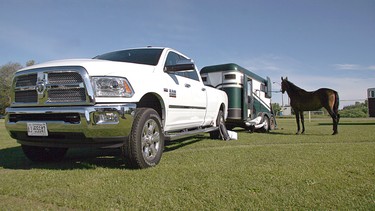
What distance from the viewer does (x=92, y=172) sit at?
4.13 m

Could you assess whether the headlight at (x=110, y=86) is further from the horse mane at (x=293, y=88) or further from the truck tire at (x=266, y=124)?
the truck tire at (x=266, y=124)

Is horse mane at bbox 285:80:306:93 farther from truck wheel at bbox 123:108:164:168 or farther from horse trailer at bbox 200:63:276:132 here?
truck wheel at bbox 123:108:164:168

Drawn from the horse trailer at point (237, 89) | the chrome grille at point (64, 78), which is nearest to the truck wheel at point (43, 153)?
the chrome grille at point (64, 78)

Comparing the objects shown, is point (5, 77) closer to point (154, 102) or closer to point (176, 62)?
point (176, 62)

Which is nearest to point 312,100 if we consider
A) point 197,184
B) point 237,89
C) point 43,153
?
point 237,89

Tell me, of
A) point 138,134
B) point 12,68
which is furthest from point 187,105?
point 12,68

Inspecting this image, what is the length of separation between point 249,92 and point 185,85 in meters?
6.17

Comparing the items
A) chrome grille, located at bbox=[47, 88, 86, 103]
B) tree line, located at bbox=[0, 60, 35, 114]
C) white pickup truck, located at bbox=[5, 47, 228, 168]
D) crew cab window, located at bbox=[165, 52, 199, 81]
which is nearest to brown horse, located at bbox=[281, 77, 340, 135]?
crew cab window, located at bbox=[165, 52, 199, 81]

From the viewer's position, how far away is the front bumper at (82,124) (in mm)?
3816

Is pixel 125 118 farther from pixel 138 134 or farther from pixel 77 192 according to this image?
pixel 77 192

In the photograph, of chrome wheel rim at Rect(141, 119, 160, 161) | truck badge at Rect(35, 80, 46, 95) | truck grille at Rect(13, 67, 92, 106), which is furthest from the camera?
chrome wheel rim at Rect(141, 119, 160, 161)

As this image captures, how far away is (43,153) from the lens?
514cm

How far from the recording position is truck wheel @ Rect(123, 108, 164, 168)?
410 centimetres

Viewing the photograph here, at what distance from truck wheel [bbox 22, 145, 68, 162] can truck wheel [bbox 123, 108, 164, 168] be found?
73.6 inches
